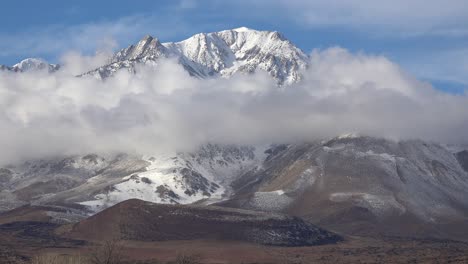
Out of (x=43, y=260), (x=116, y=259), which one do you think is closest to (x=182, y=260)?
(x=116, y=259)

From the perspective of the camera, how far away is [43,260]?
6693 inches

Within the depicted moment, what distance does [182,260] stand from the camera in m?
182

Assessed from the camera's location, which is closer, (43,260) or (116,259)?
(43,260)

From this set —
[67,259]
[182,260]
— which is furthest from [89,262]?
[182,260]

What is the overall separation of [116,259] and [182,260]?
1540 centimetres

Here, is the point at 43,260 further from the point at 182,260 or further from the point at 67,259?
the point at 182,260

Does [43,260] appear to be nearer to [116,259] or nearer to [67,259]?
[67,259]

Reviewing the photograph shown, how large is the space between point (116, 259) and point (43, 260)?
848 inches

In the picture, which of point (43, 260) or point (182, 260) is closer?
point (43, 260)

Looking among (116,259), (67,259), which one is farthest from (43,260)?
(116,259)

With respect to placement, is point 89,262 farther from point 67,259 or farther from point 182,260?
point 182,260

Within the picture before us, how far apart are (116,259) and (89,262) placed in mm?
10615

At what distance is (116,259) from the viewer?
617 ft
